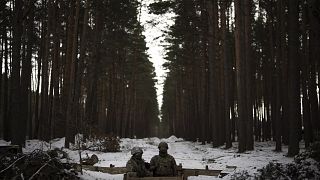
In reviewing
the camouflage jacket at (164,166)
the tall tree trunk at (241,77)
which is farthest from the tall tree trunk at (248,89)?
the camouflage jacket at (164,166)

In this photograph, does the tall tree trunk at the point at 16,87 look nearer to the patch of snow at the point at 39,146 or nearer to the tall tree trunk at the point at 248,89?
the patch of snow at the point at 39,146

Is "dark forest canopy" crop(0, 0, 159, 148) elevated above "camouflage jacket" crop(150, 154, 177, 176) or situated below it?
above

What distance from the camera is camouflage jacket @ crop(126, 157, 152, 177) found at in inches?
328

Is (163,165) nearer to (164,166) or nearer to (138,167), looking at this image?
(164,166)

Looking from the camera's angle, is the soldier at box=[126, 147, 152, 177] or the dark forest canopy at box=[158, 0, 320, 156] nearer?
the soldier at box=[126, 147, 152, 177]

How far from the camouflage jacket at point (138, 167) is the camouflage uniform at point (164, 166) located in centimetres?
20

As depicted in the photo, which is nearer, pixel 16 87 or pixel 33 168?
pixel 33 168

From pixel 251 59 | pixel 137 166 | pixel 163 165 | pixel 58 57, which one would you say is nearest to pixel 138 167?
pixel 137 166

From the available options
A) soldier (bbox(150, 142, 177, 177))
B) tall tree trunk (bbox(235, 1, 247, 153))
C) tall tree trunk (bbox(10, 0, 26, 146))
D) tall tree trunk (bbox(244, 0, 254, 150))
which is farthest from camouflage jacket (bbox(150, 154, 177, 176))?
tall tree trunk (bbox(244, 0, 254, 150))

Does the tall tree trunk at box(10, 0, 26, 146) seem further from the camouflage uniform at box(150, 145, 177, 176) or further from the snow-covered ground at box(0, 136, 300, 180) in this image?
the camouflage uniform at box(150, 145, 177, 176)

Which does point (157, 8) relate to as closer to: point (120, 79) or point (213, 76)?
point (213, 76)

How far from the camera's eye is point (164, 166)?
8664 millimetres

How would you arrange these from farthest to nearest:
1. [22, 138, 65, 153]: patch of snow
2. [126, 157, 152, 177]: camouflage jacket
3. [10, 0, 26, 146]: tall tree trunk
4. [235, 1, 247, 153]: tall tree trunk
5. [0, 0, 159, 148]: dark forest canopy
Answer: [235, 1, 247, 153]: tall tree trunk, [22, 138, 65, 153]: patch of snow, [0, 0, 159, 148]: dark forest canopy, [10, 0, 26, 146]: tall tree trunk, [126, 157, 152, 177]: camouflage jacket

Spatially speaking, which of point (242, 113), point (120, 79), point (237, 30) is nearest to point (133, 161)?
point (242, 113)
